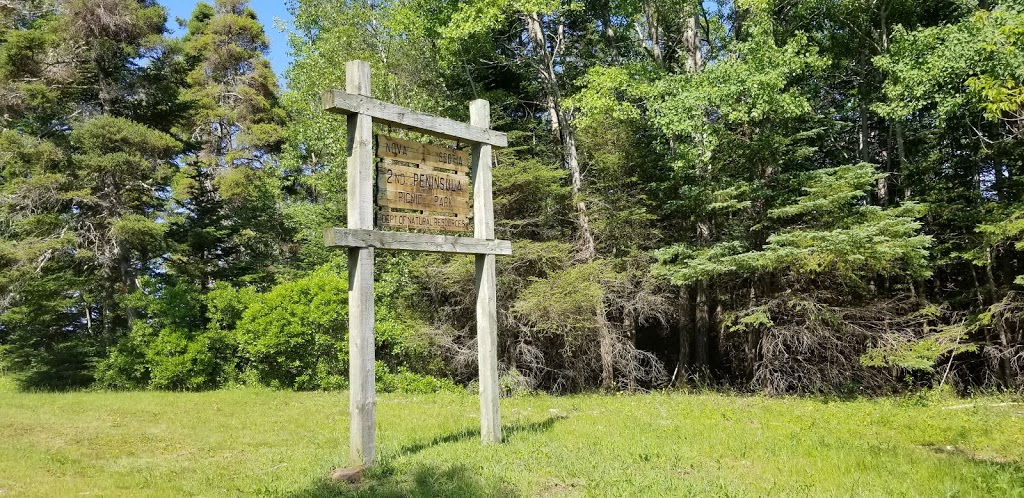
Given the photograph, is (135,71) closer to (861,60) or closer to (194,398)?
(194,398)

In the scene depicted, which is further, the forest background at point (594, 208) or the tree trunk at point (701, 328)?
the tree trunk at point (701, 328)

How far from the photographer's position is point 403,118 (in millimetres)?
5738

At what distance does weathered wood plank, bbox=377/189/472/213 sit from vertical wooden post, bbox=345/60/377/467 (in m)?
0.18

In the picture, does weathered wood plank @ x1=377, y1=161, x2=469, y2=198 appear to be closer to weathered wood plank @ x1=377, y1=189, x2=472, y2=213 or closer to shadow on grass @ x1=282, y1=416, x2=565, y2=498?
weathered wood plank @ x1=377, y1=189, x2=472, y2=213

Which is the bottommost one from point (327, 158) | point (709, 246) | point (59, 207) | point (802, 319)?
point (802, 319)

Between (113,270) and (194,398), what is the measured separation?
22.2ft

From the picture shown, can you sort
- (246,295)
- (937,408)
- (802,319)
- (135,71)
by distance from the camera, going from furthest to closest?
(135,71) < (246,295) < (802,319) < (937,408)

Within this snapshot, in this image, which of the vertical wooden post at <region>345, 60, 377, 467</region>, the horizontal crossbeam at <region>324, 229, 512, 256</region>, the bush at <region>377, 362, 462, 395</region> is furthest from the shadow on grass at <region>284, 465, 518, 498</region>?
the bush at <region>377, 362, 462, 395</region>

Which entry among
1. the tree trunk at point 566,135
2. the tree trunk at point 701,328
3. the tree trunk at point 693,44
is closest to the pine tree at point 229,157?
the tree trunk at point 566,135

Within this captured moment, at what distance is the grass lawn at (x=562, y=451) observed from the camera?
4.55 meters

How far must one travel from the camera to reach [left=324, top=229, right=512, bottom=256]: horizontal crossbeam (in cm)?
508

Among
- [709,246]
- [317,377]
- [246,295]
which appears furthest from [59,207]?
[709,246]

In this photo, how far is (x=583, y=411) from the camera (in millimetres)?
8711

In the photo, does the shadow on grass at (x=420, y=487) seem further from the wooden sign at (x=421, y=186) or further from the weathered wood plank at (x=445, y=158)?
the weathered wood plank at (x=445, y=158)
